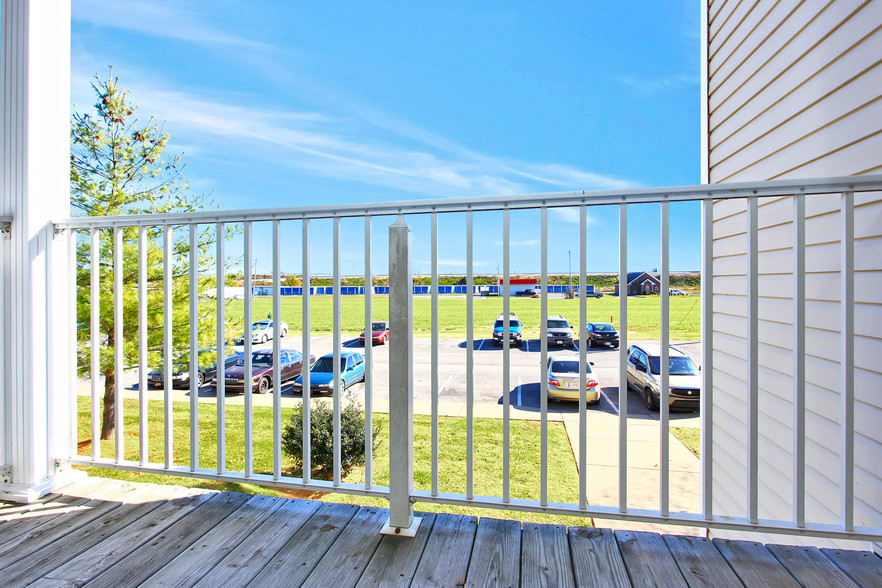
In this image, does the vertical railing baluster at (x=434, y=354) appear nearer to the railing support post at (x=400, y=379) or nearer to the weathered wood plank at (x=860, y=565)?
the railing support post at (x=400, y=379)

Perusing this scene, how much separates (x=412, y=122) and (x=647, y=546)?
28.8 metres

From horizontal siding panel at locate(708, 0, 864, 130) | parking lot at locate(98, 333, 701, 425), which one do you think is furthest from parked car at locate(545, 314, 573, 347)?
horizontal siding panel at locate(708, 0, 864, 130)

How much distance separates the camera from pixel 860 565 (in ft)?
3.73

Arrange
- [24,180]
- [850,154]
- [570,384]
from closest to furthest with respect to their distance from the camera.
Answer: [850,154] < [24,180] < [570,384]

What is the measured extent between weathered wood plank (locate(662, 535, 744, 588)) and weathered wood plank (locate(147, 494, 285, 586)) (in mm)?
1270

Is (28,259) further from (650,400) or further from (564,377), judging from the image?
(650,400)

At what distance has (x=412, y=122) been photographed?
89.7 ft

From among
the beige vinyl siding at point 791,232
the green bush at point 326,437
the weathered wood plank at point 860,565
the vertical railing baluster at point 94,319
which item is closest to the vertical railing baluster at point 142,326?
the vertical railing baluster at point 94,319

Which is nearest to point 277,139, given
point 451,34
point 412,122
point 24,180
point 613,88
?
point 412,122

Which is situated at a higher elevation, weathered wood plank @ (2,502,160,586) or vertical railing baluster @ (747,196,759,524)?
vertical railing baluster @ (747,196,759,524)

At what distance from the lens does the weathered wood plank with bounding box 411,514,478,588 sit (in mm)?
1103

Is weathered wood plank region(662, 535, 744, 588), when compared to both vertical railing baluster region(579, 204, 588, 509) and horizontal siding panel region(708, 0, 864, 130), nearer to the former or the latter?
vertical railing baluster region(579, 204, 588, 509)

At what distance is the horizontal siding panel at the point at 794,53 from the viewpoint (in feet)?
4.98

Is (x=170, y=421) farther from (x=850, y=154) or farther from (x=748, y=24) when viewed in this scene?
(x=748, y=24)
